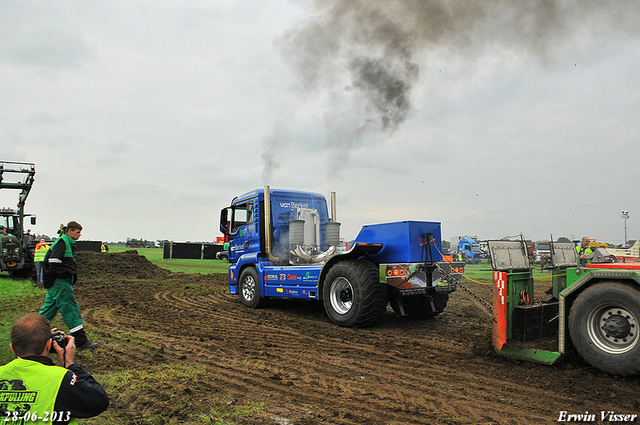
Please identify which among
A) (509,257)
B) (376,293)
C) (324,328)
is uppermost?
(509,257)

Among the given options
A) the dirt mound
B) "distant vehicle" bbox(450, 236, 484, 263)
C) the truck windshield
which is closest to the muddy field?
the truck windshield

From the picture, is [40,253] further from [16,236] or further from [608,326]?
[608,326]

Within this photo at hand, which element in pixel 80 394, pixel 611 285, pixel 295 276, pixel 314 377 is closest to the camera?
pixel 80 394

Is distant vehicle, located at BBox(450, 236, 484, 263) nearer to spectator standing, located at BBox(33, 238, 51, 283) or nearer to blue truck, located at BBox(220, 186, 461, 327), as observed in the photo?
blue truck, located at BBox(220, 186, 461, 327)

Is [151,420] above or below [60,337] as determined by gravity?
below

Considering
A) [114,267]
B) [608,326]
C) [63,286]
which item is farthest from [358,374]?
[114,267]

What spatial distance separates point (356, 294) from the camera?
7.52 m

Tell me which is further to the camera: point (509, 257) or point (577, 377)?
point (509, 257)

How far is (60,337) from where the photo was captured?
7.61 feet

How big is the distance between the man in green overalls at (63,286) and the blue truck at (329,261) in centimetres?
405

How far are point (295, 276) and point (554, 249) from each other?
488 centimetres

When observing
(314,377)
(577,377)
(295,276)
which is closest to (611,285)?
(577,377)

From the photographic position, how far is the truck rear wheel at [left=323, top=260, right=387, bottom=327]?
24.3ft

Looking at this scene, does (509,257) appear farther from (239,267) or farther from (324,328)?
(239,267)
